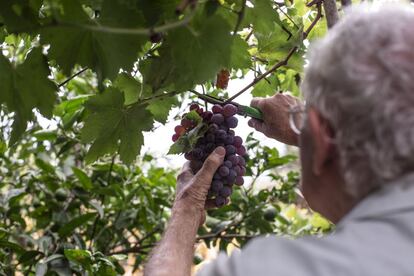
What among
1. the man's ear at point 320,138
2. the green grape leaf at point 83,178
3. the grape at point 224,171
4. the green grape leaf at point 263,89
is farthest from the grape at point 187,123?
the green grape leaf at point 83,178

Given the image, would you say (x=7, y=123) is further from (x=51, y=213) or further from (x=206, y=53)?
(x=206, y=53)

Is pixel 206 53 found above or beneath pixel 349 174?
above

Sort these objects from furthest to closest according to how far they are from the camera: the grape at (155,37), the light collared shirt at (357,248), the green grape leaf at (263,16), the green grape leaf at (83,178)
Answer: the green grape leaf at (83,178), the green grape leaf at (263,16), the grape at (155,37), the light collared shirt at (357,248)

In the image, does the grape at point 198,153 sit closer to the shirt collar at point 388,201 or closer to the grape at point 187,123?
the grape at point 187,123

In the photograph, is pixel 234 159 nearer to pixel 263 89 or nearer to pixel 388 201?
pixel 263 89

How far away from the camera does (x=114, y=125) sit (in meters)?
1.24

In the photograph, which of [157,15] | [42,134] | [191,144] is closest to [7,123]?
[42,134]

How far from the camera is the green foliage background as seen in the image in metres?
0.95

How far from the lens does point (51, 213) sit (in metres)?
1.96

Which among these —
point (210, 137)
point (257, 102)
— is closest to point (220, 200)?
point (210, 137)

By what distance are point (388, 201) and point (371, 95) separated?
0.12 meters

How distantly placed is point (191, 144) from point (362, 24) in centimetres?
50

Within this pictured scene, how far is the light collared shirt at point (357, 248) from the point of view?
0.64 m

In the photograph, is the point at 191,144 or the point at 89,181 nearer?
the point at 191,144
